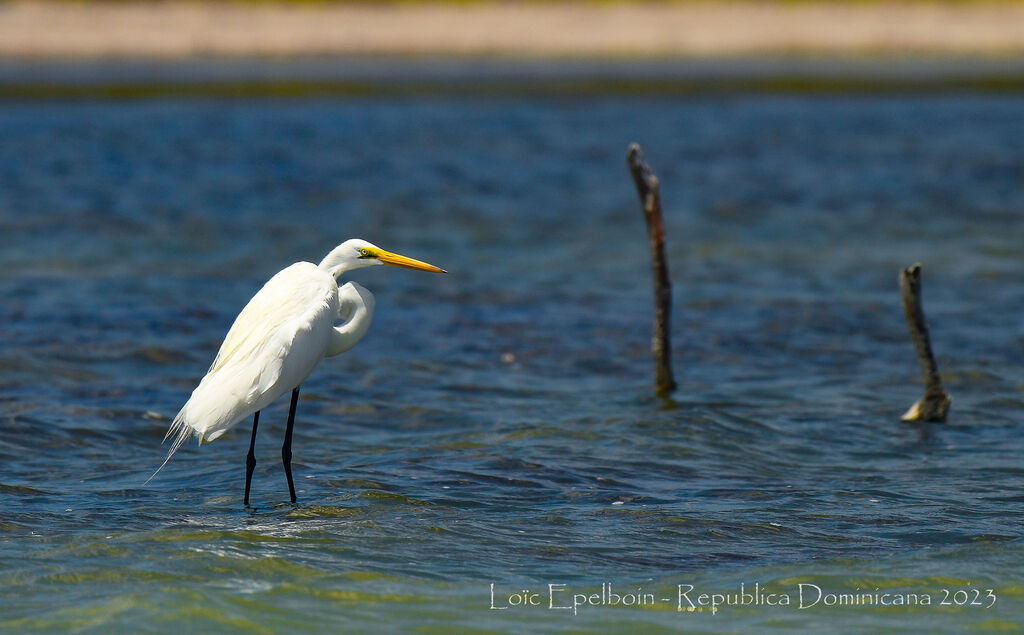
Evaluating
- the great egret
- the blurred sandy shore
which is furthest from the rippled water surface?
the blurred sandy shore

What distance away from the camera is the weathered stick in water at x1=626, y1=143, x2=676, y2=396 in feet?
35.1

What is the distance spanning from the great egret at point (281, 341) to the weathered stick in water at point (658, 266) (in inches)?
121

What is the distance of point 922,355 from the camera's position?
10.2 m

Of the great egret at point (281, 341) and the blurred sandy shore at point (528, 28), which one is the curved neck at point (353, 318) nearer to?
the great egret at point (281, 341)

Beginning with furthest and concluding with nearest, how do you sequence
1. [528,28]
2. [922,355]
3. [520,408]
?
1. [528,28]
2. [520,408]
3. [922,355]

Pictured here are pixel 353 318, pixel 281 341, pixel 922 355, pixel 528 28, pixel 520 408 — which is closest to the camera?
pixel 281 341

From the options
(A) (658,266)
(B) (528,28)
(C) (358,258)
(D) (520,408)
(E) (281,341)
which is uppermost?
(B) (528,28)

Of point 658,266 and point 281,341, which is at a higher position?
point 658,266

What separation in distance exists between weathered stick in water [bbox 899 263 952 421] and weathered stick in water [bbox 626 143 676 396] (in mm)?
1830

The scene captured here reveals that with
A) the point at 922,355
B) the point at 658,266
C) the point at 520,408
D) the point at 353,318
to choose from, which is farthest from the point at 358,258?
the point at 922,355

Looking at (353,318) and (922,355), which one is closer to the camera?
(353,318)

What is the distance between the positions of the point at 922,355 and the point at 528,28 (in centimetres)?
5184

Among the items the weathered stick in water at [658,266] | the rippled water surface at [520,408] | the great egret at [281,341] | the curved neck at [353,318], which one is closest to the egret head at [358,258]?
the great egret at [281,341]

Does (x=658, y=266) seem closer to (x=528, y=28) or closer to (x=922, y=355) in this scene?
(x=922, y=355)
